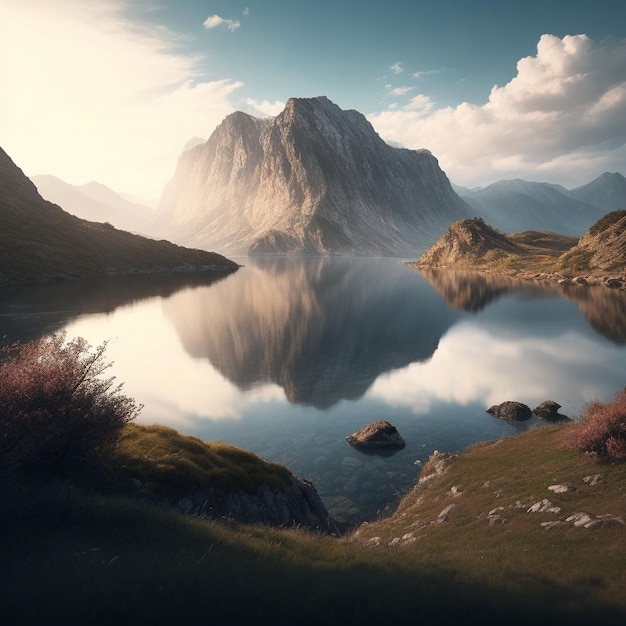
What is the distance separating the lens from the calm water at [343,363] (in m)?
34.1

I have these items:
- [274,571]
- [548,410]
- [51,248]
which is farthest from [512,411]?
[51,248]

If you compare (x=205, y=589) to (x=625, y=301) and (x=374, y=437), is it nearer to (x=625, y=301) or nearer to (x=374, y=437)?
(x=374, y=437)

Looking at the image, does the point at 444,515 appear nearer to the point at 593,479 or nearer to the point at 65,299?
the point at 593,479

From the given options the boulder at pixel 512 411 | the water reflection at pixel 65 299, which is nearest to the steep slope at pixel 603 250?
the boulder at pixel 512 411

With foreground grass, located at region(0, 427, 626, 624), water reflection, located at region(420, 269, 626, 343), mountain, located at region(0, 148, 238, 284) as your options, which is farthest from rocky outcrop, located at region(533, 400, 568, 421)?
mountain, located at region(0, 148, 238, 284)

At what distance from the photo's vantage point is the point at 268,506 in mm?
21172

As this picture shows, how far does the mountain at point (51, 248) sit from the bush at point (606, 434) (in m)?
142

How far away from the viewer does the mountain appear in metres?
135

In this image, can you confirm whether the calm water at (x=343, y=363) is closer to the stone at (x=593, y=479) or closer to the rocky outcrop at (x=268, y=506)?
the rocky outcrop at (x=268, y=506)

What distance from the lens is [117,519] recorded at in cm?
1160

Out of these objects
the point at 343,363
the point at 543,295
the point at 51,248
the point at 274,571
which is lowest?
the point at 343,363

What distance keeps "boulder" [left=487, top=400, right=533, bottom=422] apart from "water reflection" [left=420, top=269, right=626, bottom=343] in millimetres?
35445

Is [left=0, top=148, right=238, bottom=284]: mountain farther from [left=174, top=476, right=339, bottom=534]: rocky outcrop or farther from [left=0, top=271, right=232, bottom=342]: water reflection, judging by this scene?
[left=174, top=476, right=339, bottom=534]: rocky outcrop

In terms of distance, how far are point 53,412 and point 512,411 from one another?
1410 inches
